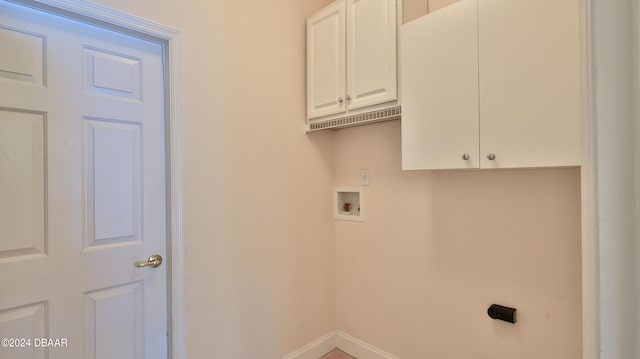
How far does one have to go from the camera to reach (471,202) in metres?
1.76

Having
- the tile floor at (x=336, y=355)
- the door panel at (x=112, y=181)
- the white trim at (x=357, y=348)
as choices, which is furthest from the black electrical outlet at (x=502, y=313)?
the door panel at (x=112, y=181)

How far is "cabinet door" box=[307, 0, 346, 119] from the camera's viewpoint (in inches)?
78.3

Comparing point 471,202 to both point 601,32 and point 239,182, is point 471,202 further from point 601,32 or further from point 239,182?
point 601,32

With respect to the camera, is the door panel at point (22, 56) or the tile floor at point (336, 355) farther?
the tile floor at point (336, 355)

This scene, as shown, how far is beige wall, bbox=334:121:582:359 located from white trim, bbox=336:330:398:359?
0.14ft

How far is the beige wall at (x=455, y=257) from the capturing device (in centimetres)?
149

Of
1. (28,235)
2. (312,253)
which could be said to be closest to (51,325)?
(28,235)

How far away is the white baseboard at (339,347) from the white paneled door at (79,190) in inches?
40.3

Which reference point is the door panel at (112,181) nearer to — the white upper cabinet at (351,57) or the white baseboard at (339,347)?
the white upper cabinet at (351,57)

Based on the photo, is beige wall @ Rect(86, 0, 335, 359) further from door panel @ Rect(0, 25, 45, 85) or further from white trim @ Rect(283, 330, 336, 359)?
door panel @ Rect(0, 25, 45, 85)

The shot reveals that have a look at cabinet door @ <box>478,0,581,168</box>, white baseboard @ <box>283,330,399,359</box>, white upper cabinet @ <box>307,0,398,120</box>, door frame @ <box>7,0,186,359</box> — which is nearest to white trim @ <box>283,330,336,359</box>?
white baseboard @ <box>283,330,399,359</box>

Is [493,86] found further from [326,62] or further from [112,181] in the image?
[112,181]

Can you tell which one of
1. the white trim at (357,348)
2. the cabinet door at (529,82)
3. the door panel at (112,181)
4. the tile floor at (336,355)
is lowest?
the tile floor at (336,355)

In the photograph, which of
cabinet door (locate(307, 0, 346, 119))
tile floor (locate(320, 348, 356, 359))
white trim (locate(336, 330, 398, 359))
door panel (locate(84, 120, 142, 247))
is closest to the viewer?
door panel (locate(84, 120, 142, 247))
